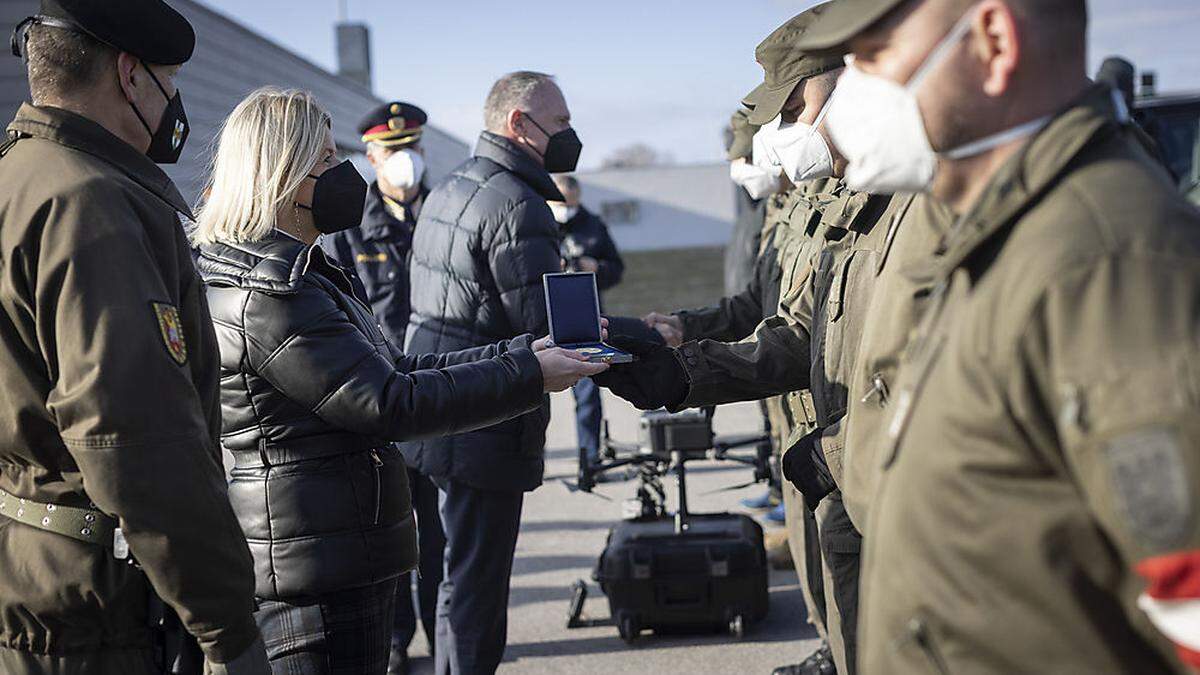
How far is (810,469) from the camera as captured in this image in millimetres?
3354

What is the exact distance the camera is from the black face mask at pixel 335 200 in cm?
333

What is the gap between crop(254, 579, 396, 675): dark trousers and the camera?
310 cm

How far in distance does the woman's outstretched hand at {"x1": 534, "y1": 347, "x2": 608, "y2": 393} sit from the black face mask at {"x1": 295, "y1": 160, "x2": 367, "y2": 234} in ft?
2.18

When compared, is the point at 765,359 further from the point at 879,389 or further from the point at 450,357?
the point at 879,389

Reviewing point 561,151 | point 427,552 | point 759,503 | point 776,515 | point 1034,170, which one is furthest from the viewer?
point 759,503

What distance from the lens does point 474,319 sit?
4719 mm

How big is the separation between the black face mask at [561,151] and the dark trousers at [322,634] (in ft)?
7.91

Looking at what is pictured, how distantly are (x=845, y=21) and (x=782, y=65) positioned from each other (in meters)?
2.26

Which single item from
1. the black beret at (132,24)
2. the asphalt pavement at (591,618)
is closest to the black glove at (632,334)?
the asphalt pavement at (591,618)

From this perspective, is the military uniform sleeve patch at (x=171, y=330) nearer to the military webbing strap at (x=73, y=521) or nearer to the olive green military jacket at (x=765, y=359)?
the military webbing strap at (x=73, y=521)

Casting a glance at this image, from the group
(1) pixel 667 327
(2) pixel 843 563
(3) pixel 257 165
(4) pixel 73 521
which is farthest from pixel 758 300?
(4) pixel 73 521

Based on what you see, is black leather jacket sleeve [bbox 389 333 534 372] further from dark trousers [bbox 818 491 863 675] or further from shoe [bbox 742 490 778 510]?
shoe [bbox 742 490 778 510]

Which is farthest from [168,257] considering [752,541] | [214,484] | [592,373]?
[752,541]

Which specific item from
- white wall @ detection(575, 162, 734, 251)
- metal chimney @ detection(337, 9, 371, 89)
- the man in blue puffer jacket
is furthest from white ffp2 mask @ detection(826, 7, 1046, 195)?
white wall @ detection(575, 162, 734, 251)
